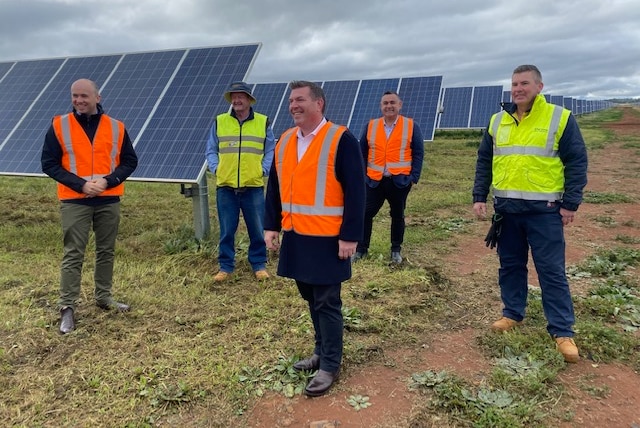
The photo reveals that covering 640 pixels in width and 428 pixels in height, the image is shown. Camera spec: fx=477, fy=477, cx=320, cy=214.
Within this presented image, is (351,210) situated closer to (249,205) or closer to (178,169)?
(249,205)

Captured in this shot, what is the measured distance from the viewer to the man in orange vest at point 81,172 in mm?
3934

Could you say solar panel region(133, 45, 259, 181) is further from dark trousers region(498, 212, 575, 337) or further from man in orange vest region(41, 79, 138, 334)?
dark trousers region(498, 212, 575, 337)

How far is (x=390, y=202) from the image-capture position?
5750mm

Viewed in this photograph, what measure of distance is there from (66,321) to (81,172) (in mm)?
1261

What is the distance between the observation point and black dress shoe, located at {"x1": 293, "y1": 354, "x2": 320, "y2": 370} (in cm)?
339

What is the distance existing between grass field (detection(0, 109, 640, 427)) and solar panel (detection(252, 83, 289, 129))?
33.5 feet

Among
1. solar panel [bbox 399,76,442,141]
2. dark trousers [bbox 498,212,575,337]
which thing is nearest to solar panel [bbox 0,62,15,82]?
dark trousers [bbox 498,212,575,337]

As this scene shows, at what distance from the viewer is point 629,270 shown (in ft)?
18.1

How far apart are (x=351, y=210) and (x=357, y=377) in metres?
1.26

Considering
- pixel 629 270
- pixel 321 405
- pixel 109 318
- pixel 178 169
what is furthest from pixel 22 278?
pixel 629 270

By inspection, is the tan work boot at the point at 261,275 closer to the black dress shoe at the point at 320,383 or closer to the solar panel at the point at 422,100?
the black dress shoe at the point at 320,383

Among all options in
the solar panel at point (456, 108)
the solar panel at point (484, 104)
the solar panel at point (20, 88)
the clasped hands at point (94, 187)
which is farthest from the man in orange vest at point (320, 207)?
the solar panel at point (456, 108)

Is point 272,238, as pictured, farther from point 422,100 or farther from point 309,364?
point 422,100

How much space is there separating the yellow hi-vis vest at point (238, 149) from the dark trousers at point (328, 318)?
80.4 inches
